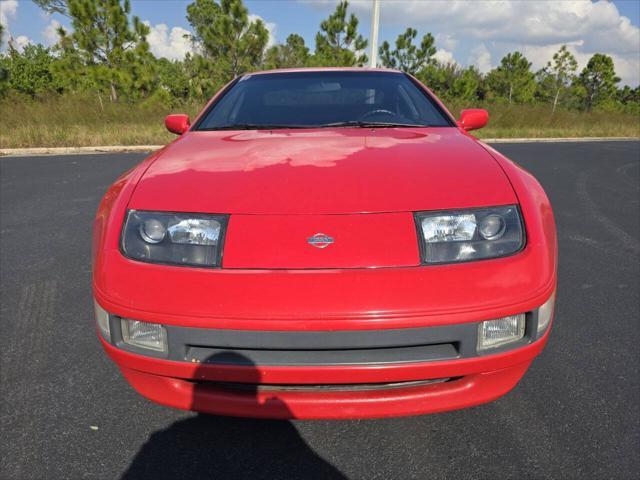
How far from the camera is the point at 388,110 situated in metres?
2.37

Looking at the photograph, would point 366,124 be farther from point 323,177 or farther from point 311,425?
point 311,425

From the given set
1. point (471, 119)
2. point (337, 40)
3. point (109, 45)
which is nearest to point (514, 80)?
point (337, 40)

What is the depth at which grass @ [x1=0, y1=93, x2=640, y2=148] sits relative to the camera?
31.6 ft

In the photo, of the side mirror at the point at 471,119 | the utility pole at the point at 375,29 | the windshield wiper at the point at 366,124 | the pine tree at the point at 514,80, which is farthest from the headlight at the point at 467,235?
the pine tree at the point at 514,80

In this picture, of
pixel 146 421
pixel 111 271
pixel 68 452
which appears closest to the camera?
pixel 111 271

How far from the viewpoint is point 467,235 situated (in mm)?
1324

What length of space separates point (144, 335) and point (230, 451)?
19.9 inches

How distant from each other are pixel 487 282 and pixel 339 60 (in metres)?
23.0

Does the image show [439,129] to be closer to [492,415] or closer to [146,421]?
[492,415]

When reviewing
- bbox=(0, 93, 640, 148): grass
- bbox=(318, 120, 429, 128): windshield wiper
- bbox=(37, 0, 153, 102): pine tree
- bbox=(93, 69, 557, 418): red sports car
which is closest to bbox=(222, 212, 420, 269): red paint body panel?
bbox=(93, 69, 557, 418): red sports car

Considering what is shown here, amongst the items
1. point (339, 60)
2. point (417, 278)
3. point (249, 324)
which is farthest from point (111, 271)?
point (339, 60)

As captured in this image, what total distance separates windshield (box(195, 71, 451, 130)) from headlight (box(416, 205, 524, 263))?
37.8 inches

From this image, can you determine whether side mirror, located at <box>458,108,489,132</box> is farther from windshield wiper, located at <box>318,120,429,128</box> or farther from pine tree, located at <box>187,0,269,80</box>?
pine tree, located at <box>187,0,269,80</box>

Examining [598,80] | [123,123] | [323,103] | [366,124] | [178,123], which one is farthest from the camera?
[598,80]
